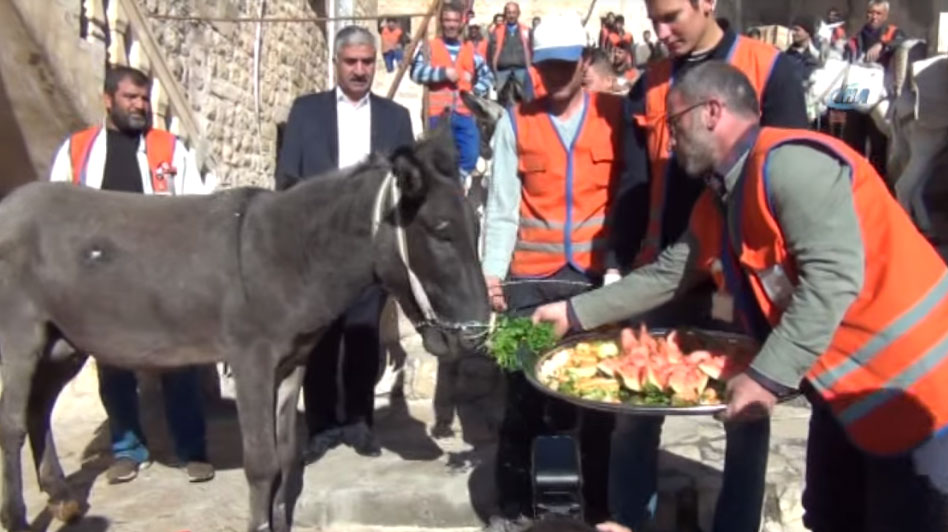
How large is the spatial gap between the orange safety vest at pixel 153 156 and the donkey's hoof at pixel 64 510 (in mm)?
1516

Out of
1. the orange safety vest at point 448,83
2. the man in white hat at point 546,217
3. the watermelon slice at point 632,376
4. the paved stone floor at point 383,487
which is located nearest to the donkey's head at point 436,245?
the man in white hat at point 546,217

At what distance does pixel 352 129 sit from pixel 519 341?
2414mm

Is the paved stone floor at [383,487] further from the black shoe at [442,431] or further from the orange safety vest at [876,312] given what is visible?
the orange safety vest at [876,312]

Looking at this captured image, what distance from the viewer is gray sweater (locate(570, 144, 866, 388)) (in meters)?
3.13

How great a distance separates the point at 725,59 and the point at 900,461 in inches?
64.2

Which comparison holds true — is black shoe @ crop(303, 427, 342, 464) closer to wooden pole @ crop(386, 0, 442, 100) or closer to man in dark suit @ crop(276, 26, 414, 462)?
man in dark suit @ crop(276, 26, 414, 462)

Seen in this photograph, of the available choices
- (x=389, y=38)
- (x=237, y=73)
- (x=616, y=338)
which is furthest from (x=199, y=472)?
(x=389, y=38)

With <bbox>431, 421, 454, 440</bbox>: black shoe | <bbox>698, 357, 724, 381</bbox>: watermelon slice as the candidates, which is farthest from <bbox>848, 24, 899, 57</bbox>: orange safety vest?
<bbox>698, 357, 724, 381</bbox>: watermelon slice

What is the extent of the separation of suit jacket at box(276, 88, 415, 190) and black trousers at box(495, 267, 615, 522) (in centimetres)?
143

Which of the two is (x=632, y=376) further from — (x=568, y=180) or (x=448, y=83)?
(x=448, y=83)

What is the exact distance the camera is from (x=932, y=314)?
3.29m

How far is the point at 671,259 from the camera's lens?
4109mm

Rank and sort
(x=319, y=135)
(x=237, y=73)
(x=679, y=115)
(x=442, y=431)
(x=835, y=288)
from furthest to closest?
1. (x=237, y=73)
2. (x=442, y=431)
3. (x=319, y=135)
4. (x=679, y=115)
5. (x=835, y=288)

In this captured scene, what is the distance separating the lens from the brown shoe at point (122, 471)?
6.15 metres
